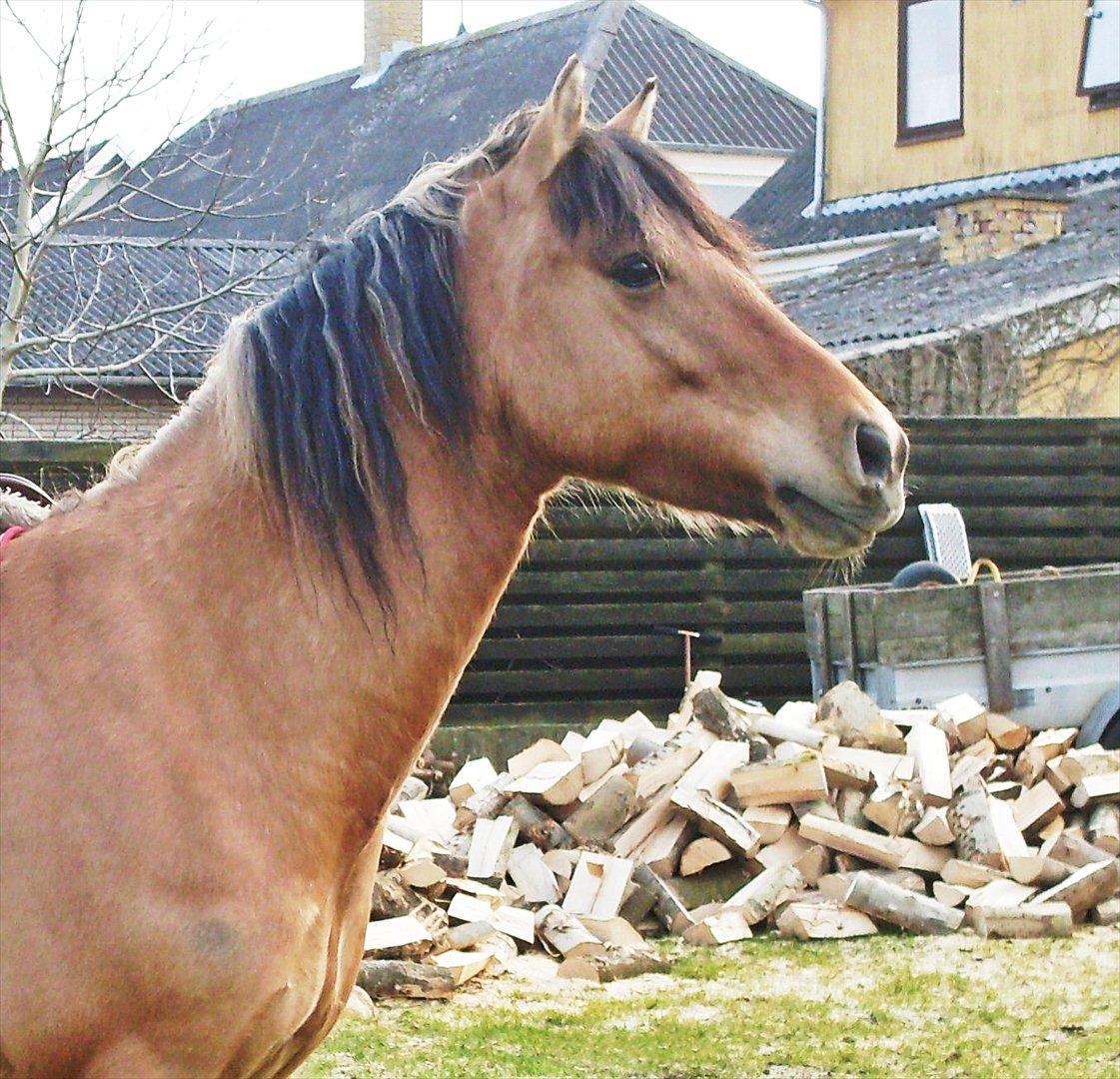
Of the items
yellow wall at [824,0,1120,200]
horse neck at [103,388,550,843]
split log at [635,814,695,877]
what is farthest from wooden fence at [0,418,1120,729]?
yellow wall at [824,0,1120,200]

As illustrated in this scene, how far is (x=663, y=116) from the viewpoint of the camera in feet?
96.6

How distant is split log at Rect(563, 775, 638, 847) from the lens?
22.0 ft

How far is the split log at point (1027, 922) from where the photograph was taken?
6.06 m

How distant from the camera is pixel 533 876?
6.39 metres

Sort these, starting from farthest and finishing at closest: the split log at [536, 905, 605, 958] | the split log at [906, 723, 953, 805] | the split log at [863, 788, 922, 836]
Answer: the split log at [906, 723, 953, 805] → the split log at [863, 788, 922, 836] → the split log at [536, 905, 605, 958]

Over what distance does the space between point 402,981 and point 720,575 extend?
4.09 metres

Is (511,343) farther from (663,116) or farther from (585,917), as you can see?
(663,116)

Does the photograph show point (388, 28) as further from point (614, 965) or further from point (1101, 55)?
point (614, 965)

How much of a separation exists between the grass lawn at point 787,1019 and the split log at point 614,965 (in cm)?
6

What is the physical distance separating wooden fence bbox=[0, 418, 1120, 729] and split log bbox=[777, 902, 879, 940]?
2.53 metres

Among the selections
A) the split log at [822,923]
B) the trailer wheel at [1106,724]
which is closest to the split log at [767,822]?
the split log at [822,923]

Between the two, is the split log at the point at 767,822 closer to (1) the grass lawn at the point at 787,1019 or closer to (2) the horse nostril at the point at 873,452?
(1) the grass lawn at the point at 787,1019

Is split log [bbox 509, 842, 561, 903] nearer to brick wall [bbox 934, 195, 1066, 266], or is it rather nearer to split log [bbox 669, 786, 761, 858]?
split log [bbox 669, 786, 761, 858]

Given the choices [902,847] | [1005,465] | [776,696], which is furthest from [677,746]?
[1005,465]
